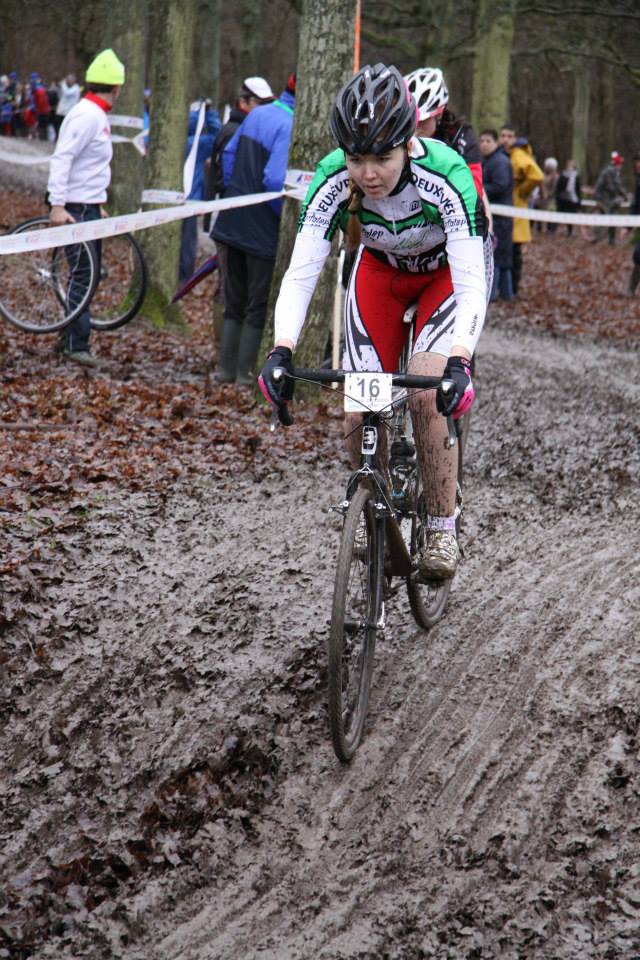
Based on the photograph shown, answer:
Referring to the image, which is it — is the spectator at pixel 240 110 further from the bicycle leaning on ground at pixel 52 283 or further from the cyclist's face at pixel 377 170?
the cyclist's face at pixel 377 170

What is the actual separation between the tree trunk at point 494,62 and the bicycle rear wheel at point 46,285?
39.9 feet

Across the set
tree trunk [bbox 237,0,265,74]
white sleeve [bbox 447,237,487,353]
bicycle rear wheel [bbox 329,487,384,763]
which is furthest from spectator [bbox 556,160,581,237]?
bicycle rear wheel [bbox 329,487,384,763]

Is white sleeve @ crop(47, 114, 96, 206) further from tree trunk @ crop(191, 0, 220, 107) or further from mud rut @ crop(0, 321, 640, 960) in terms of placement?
tree trunk @ crop(191, 0, 220, 107)

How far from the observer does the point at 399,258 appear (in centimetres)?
479

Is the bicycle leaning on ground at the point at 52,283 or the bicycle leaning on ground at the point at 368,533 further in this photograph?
the bicycle leaning on ground at the point at 52,283

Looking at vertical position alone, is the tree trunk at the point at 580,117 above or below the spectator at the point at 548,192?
above

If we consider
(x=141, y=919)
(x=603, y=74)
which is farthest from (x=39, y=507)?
(x=603, y=74)

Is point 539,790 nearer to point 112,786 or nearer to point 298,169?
point 112,786

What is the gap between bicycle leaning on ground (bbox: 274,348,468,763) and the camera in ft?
13.4

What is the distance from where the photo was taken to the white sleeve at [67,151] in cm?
909

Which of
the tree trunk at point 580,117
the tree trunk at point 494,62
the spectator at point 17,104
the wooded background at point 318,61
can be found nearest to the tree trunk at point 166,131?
the wooded background at point 318,61

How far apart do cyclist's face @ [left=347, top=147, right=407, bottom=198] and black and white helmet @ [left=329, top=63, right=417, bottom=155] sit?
0.06 metres

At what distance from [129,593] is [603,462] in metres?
4.45

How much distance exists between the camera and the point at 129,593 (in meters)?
5.71
